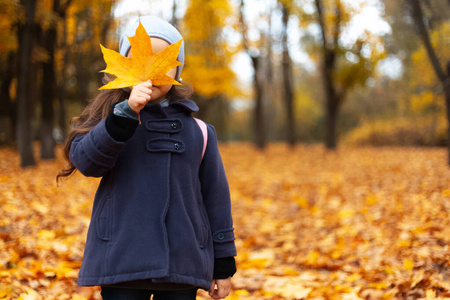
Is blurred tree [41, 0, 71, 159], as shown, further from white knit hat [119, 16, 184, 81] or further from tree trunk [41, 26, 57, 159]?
white knit hat [119, 16, 184, 81]

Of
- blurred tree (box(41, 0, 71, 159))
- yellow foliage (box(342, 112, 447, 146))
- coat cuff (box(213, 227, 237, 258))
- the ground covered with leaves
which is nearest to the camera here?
coat cuff (box(213, 227, 237, 258))

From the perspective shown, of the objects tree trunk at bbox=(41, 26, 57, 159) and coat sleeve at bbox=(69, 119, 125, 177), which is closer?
coat sleeve at bbox=(69, 119, 125, 177)

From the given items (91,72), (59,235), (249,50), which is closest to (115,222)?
(59,235)

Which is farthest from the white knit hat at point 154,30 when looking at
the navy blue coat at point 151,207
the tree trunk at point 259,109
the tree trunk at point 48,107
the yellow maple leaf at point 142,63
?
the tree trunk at point 259,109

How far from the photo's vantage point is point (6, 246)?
148 inches

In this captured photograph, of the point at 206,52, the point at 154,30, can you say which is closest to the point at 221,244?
the point at 154,30

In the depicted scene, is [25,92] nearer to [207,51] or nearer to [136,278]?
[136,278]

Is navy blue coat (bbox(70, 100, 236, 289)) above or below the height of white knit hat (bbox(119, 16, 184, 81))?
below

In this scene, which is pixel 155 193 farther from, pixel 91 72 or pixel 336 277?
pixel 91 72

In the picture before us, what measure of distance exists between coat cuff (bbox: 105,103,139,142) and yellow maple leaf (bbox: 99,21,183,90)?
0.39 ft

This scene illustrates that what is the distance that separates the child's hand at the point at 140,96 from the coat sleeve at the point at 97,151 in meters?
0.14

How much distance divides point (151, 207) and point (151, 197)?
4 centimetres

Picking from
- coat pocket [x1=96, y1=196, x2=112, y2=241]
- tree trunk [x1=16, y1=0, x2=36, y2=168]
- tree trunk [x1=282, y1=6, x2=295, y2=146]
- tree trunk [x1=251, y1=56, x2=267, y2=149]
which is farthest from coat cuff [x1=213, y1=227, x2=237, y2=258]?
tree trunk [x1=282, y1=6, x2=295, y2=146]

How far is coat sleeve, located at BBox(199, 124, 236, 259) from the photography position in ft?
5.51
